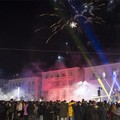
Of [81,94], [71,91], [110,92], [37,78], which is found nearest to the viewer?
[110,92]

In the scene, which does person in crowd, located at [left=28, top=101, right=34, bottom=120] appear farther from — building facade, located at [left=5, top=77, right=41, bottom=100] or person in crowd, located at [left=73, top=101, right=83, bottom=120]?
building facade, located at [left=5, top=77, right=41, bottom=100]

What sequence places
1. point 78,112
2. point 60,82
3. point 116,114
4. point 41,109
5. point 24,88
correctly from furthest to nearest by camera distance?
point 24,88, point 60,82, point 41,109, point 78,112, point 116,114

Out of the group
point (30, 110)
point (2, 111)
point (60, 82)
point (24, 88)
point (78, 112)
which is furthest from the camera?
point (24, 88)

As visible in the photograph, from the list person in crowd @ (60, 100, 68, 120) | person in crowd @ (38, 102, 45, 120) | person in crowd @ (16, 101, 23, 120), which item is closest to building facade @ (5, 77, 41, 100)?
person in crowd @ (38, 102, 45, 120)

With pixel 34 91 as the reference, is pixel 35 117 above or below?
below

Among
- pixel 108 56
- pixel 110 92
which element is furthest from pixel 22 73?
pixel 110 92

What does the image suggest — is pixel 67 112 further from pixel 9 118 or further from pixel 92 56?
pixel 92 56

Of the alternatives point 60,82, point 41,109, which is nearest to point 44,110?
point 41,109

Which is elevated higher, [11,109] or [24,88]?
[24,88]

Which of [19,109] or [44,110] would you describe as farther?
[44,110]

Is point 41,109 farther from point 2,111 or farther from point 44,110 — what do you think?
point 2,111

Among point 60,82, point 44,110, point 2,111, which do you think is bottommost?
point 2,111

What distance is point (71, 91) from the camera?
233 feet

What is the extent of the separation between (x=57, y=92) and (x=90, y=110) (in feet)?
192
